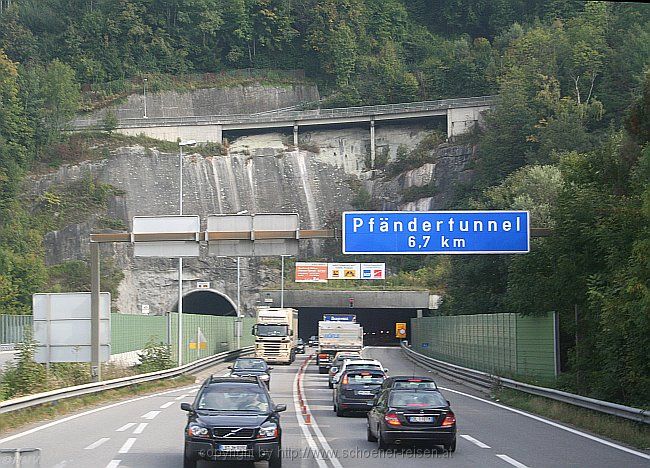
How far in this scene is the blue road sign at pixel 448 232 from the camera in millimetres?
35750

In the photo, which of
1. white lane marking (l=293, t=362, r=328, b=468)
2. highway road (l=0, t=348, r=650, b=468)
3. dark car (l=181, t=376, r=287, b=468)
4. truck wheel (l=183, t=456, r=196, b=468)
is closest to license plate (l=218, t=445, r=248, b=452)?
dark car (l=181, t=376, r=287, b=468)

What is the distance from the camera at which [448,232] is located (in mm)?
35906

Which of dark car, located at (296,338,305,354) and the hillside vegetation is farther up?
the hillside vegetation

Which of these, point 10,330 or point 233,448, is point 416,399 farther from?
point 10,330

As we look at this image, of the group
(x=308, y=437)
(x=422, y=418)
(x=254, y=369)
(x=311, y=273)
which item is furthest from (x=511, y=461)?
(x=311, y=273)

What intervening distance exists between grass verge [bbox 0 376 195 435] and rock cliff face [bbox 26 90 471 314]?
5494 cm

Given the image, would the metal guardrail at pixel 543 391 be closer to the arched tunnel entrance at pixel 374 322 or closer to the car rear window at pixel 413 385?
the car rear window at pixel 413 385

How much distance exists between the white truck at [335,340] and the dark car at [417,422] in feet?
127

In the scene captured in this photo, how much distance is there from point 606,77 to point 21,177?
6247 cm

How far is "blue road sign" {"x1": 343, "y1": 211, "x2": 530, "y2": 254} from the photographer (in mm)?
35750

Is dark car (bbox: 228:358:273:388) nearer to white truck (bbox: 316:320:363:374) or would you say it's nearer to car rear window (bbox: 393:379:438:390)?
white truck (bbox: 316:320:363:374)

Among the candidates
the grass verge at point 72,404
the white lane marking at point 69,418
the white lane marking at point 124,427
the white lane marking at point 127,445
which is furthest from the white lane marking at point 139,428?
the grass verge at point 72,404

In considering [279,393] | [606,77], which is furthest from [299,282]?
[279,393]

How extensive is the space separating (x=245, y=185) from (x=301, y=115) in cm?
1127
